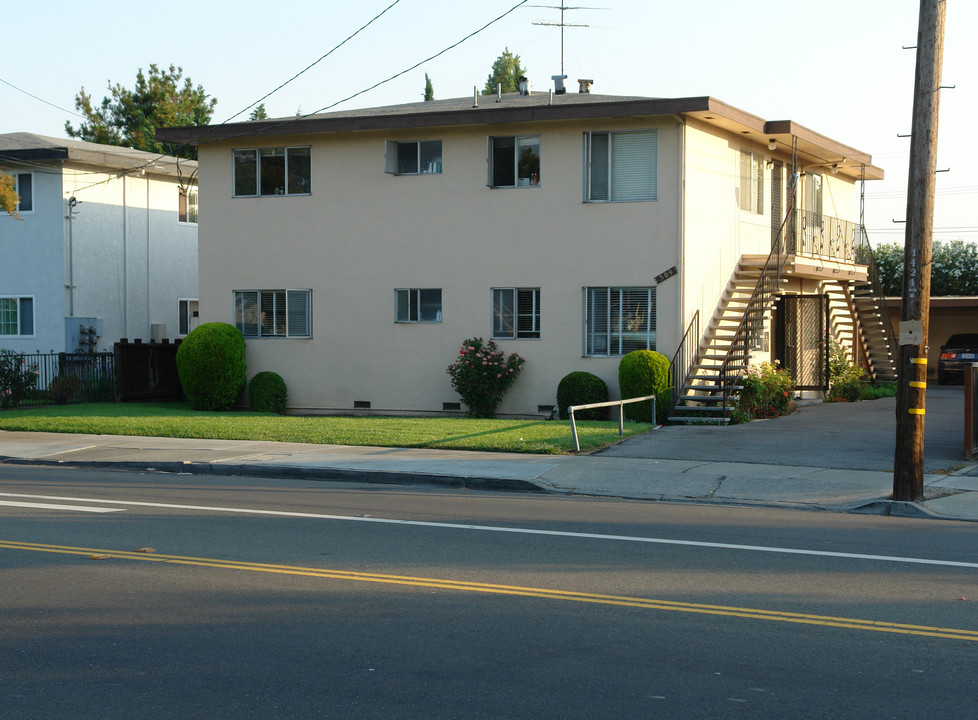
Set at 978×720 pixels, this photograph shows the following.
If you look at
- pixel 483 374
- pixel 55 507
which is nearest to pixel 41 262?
pixel 483 374

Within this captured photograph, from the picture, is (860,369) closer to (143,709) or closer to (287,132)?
(287,132)

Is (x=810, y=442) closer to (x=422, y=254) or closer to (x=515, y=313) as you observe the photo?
(x=515, y=313)

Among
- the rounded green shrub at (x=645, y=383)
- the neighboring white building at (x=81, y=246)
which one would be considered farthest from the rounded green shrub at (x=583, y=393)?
the neighboring white building at (x=81, y=246)

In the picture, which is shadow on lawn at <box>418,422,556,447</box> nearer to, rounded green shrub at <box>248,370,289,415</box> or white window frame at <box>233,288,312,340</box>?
rounded green shrub at <box>248,370,289,415</box>

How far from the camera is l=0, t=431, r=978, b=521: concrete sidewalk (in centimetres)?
1324

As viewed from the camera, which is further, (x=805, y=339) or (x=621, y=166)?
(x=805, y=339)

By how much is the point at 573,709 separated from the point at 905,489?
8565 millimetres

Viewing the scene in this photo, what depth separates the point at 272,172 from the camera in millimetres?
25797

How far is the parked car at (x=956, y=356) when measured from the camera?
1366 inches

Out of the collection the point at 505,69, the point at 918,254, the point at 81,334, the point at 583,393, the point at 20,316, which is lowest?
the point at 583,393

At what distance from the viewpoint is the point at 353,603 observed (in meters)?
7.50

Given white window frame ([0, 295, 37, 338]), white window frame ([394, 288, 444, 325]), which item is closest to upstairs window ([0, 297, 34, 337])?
white window frame ([0, 295, 37, 338])

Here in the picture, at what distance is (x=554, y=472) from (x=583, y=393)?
7.51 meters

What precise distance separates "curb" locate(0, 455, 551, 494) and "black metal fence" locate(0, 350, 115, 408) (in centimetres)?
859
